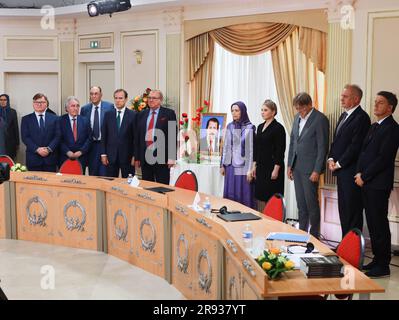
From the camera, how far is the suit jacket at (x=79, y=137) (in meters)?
7.18

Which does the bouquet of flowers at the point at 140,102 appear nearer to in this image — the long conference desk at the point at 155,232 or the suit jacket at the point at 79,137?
the suit jacket at the point at 79,137

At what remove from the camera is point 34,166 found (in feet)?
23.8

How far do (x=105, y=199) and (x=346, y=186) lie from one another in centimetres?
235

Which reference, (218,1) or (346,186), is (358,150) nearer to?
(346,186)

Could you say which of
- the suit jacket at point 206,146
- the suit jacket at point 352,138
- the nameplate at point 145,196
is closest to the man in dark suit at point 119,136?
the suit jacket at point 206,146

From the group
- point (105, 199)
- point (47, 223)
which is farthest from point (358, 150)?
point (47, 223)

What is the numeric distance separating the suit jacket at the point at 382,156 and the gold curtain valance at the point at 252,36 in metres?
2.31

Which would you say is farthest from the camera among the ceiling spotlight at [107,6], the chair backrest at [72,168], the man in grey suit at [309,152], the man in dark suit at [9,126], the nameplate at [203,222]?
the man in dark suit at [9,126]

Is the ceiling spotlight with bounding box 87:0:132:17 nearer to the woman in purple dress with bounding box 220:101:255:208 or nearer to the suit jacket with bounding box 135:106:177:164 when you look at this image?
the suit jacket with bounding box 135:106:177:164

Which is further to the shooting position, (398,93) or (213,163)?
(213,163)

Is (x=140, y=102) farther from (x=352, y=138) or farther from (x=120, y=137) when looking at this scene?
(x=352, y=138)

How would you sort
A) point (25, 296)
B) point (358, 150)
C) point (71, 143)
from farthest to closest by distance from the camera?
point (71, 143)
point (358, 150)
point (25, 296)

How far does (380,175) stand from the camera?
16.9ft

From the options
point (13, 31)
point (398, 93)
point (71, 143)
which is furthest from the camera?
point (13, 31)
